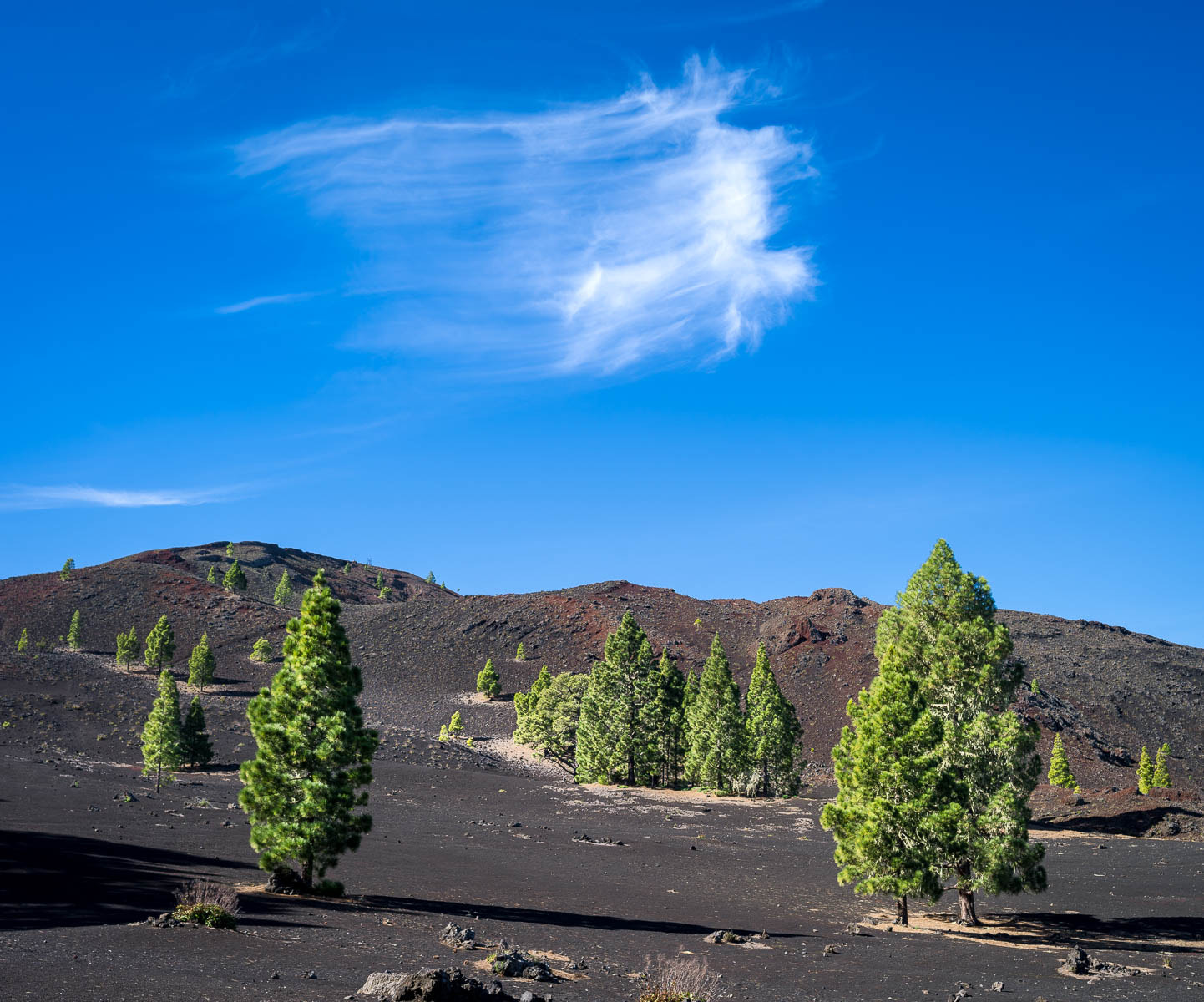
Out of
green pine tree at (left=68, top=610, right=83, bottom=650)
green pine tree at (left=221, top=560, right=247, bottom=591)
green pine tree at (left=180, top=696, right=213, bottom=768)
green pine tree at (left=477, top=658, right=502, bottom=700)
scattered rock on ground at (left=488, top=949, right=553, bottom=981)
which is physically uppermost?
green pine tree at (left=221, top=560, right=247, bottom=591)

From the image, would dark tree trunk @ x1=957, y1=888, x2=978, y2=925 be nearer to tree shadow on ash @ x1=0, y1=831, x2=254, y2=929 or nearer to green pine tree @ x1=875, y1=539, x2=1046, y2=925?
green pine tree @ x1=875, y1=539, x2=1046, y2=925

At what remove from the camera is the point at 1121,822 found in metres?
48.9

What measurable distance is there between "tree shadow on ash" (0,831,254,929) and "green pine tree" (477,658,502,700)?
8555cm

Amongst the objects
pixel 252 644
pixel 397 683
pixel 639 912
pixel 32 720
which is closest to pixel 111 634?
pixel 252 644

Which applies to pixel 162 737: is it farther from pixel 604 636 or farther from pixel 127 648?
pixel 604 636

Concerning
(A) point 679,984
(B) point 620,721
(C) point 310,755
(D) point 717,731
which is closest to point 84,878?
(C) point 310,755

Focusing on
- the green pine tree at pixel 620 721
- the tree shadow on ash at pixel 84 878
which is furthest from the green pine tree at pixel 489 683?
the tree shadow on ash at pixel 84 878

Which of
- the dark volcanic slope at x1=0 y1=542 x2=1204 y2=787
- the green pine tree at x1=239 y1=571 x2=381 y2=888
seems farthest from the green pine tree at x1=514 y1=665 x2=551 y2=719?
the green pine tree at x1=239 y1=571 x2=381 y2=888

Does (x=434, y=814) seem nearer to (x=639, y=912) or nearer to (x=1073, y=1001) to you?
(x=639, y=912)

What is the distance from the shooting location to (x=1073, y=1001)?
16.5 metres

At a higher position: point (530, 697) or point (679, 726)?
point (530, 697)

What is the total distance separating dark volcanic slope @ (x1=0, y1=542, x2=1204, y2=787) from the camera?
105750 mm

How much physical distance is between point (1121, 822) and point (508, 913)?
42393 mm

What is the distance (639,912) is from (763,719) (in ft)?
136
